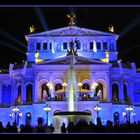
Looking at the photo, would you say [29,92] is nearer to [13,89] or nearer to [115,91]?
[13,89]

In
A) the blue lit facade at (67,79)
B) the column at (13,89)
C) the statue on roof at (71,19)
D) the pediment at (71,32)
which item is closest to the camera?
the blue lit facade at (67,79)

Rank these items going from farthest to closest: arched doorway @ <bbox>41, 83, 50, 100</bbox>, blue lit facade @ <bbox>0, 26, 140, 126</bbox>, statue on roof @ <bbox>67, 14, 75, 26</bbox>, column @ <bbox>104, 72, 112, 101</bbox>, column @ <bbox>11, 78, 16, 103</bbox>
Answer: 1. statue on roof @ <bbox>67, 14, 75, 26</bbox>
2. column @ <bbox>11, 78, 16, 103</bbox>
3. arched doorway @ <bbox>41, 83, 50, 100</bbox>
4. column @ <bbox>104, 72, 112, 101</bbox>
5. blue lit facade @ <bbox>0, 26, 140, 126</bbox>

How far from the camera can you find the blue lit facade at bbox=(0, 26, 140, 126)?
52156mm

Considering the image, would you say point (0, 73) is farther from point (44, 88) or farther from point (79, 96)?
point (79, 96)

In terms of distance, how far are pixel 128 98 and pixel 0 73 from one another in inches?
868

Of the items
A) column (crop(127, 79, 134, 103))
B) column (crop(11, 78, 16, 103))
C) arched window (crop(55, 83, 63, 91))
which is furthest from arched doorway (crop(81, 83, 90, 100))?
column (crop(11, 78, 16, 103))

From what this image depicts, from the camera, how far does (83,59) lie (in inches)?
2158

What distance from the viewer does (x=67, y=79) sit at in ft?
178

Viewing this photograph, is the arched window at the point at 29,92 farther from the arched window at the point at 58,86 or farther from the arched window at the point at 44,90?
the arched window at the point at 58,86

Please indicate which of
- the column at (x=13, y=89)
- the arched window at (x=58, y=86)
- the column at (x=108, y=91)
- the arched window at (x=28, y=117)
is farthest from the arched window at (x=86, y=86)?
the column at (x=13, y=89)

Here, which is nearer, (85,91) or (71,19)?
(85,91)

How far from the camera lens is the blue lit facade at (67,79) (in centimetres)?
5216

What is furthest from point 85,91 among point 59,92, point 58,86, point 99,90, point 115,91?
point 115,91

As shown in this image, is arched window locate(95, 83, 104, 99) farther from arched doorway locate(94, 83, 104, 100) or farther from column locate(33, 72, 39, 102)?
column locate(33, 72, 39, 102)
